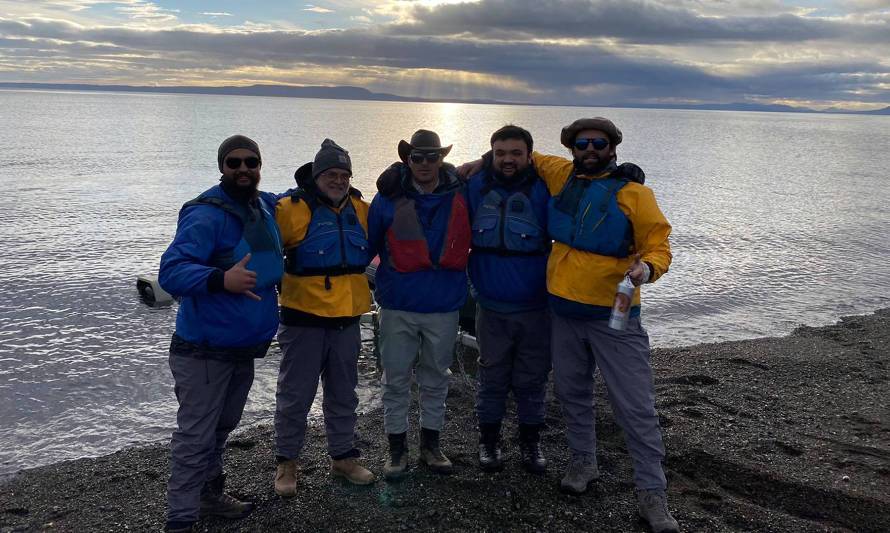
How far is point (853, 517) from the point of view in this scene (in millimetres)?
4844

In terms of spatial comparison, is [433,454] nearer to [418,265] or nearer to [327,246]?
[418,265]

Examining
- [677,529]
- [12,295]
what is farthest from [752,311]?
[12,295]

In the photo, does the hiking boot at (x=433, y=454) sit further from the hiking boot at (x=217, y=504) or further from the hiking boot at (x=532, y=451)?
the hiking boot at (x=217, y=504)

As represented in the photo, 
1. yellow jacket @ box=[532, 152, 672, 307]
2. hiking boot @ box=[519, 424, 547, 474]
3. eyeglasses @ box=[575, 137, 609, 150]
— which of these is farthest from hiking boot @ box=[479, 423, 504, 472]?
eyeglasses @ box=[575, 137, 609, 150]

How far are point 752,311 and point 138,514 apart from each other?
1240 cm

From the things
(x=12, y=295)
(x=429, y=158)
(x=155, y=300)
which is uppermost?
(x=429, y=158)

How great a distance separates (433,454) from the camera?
18.1 feet

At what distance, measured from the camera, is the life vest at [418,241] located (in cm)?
497

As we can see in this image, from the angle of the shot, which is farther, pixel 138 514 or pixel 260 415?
pixel 260 415

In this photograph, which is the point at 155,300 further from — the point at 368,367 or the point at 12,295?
the point at 12,295

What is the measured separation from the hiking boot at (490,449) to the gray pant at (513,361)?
0.28 ft

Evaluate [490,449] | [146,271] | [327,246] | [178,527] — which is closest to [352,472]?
[490,449]

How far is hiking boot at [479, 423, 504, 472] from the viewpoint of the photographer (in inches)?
216

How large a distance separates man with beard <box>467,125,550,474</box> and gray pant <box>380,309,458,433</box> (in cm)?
36
